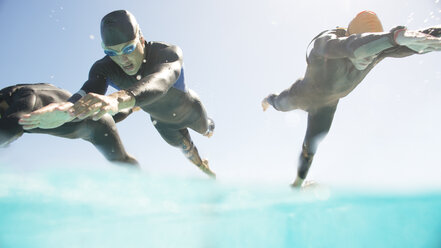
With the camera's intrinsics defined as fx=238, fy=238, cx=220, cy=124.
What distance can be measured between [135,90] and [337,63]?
3.13m

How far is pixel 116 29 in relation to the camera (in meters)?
2.96

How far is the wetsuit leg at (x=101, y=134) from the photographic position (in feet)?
11.3

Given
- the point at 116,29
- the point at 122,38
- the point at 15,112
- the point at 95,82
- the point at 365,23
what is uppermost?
the point at 365,23

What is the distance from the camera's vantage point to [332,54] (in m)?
3.30

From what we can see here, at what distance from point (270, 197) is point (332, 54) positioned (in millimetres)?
7417

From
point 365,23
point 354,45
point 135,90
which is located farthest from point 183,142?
point 365,23

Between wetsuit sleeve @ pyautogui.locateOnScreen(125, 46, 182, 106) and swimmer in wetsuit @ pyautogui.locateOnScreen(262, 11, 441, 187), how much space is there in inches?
84.3

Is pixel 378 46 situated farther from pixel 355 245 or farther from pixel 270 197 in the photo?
pixel 355 245

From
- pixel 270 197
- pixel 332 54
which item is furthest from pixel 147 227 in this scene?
pixel 332 54

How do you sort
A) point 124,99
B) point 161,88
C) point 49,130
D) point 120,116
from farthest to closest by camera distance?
point 120,116
point 49,130
point 161,88
point 124,99

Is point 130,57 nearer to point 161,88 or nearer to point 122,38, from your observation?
point 122,38

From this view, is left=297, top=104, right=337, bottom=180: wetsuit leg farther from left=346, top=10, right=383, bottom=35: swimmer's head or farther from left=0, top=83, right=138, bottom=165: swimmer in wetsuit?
left=0, top=83, right=138, bottom=165: swimmer in wetsuit

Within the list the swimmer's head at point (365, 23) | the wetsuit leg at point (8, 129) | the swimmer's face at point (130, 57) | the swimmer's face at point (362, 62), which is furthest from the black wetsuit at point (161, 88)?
the swimmer's head at point (365, 23)

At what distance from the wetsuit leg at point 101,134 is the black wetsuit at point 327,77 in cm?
337
